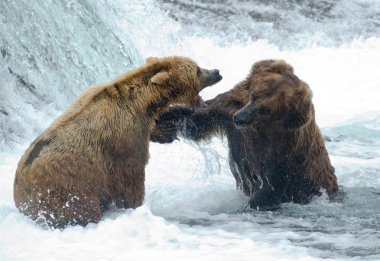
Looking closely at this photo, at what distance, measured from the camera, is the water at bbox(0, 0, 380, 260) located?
17.4 ft

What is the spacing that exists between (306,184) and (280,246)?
140cm

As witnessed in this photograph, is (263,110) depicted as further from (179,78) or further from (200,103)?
(179,78)

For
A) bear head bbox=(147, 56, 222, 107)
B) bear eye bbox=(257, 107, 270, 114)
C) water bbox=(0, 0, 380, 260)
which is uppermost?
bear head bbox=(147, 56, 222, 107)

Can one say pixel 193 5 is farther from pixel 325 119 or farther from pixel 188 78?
pixel 188 78

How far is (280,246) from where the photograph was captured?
5.37 meters

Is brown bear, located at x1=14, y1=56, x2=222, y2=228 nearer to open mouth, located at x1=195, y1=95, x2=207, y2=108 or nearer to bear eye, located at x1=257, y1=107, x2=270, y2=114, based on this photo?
open mouth, located at x1=195, y1=95, x2=207, y2=108

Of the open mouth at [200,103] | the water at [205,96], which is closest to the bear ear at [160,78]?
the open mouth at [200,103]

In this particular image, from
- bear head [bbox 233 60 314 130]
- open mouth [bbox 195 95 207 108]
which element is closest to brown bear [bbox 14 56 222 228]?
open mouth [bbox 195 95 207 108]

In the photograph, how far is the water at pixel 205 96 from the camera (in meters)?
5.31

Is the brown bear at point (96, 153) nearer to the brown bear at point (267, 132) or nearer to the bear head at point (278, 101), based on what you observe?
the brown bear at point (267, 132)

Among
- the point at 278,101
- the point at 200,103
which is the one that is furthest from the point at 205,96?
the point at 278,101

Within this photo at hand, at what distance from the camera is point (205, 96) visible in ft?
43.0

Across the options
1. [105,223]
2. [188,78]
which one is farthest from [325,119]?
[105,223]

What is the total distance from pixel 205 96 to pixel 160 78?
→ 725 cm
